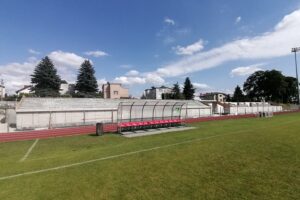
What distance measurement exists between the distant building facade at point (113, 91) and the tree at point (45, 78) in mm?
19542

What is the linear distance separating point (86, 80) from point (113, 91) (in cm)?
1629

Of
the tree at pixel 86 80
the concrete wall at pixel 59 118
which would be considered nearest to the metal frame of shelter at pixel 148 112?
the concrete wall at pixel 59 118

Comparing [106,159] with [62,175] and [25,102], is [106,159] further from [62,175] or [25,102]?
[25,102]

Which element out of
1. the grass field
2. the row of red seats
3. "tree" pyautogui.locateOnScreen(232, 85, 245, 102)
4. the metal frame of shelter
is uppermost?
"tree" pyautogui.locateOnScreen(232, 85, 245, 102)

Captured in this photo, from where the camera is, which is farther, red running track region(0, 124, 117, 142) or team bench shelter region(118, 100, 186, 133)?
team bench shelter region(118, 100, 186, 133)

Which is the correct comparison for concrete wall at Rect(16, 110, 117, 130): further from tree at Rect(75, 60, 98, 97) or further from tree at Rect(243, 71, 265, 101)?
tree at Rect(243, 71, 265, 101)

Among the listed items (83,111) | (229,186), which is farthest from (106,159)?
(83,111)

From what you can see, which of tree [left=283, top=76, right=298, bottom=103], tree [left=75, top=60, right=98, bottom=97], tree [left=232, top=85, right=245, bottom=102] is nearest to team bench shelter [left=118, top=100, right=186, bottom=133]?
tree [left=75, top=60, right=98, bottom=97]

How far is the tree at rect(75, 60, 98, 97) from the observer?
218 ft

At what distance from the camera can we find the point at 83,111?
31.3 metres

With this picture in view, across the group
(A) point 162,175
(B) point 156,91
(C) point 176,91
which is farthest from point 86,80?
(B) point 156,91

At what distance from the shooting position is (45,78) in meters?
64.1

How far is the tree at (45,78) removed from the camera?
63938mm

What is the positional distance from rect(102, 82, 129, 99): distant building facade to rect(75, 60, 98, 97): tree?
528 inches
